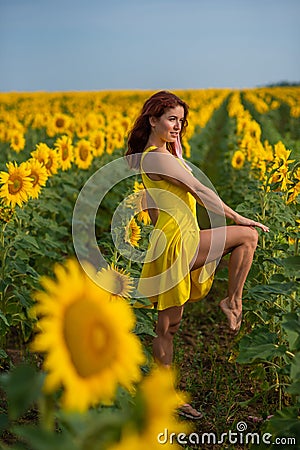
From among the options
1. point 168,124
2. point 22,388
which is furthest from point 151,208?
point 22,388

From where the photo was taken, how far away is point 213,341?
4812mm

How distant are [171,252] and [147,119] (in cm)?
69

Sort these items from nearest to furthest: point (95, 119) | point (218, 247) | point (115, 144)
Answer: point (218, 247), point (115, 144), point (95, 119)

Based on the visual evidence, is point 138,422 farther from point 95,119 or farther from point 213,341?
point 95,119

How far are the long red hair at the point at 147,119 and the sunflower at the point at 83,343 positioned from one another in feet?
6.97

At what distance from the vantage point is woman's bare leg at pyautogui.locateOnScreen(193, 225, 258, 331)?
338 centimetres

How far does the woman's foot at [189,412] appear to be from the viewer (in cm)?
349

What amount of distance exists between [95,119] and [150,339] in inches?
192

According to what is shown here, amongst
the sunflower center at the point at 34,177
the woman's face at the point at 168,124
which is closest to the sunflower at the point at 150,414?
the woman's face at the point at 168,124

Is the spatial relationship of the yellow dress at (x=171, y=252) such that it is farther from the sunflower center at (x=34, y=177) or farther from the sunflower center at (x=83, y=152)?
the sunflower center at (x=83, y=152)

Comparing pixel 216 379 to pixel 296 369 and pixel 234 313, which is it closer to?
pixel 234 313

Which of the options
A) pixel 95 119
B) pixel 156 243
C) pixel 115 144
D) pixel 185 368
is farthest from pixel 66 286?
pixel 95 119

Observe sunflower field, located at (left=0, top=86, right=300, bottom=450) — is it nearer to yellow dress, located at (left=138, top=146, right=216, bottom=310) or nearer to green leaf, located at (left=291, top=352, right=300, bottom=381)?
green leaf, located at (left=291, top=352, right=300, bottom=381)

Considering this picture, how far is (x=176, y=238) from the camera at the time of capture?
337cm
